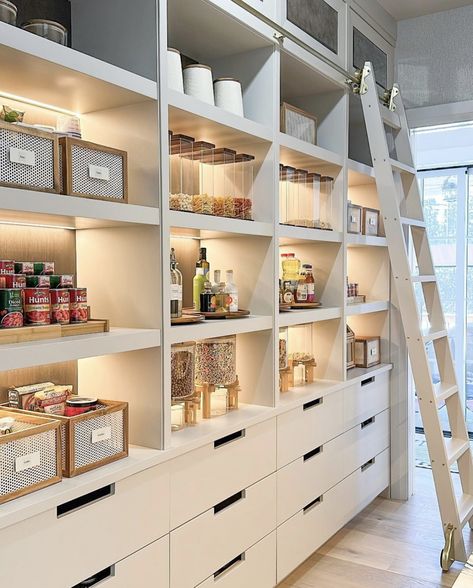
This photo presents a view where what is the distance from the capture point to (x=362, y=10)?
3.05 m

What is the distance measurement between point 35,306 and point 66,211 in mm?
263

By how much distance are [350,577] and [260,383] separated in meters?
0.94

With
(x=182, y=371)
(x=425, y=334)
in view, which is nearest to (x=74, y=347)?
(x=182, y=371)

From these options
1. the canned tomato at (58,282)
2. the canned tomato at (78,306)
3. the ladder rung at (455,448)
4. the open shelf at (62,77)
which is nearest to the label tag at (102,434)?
the canned tomato at (78,306)

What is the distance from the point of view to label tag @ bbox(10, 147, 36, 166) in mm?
1455

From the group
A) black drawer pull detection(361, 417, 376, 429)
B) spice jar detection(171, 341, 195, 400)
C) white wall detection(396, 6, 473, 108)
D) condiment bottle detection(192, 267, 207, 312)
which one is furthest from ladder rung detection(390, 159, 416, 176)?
spice jar detection(171, 341, 195, 400)

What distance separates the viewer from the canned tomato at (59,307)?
1660 mm

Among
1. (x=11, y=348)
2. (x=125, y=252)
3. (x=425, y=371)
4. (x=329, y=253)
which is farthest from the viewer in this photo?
(x=329, y=253)

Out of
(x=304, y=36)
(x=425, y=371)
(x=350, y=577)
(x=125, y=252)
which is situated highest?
(x=304, y=36)

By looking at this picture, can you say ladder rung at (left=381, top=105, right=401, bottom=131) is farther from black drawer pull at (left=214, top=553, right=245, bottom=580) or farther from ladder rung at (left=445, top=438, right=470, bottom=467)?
black drawer pull at (left=214, top=553, right=245, bottom=580)

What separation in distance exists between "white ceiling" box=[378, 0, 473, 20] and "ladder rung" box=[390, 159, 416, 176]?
0.86 metres

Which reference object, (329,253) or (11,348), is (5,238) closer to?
(11,348)

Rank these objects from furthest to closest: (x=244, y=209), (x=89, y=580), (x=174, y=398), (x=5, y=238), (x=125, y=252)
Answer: (x=244, y=209) → (x=174, y=398) → (x=125, y=252) → (x=5, y=238) → (x=89, y=580)

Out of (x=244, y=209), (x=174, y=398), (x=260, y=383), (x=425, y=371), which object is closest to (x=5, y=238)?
(x=174, y=398)
